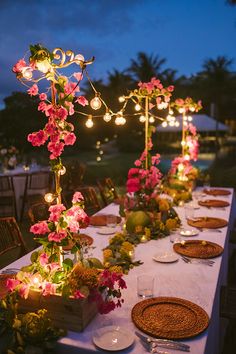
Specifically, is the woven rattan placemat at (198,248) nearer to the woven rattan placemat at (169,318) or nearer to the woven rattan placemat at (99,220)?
the woven rattan placemat at (169,318)

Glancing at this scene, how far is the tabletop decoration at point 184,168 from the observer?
395 cm

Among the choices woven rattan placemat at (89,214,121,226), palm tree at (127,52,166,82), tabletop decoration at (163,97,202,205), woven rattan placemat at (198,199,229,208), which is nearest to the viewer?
woven rattan placemat at (89,214,121,226)

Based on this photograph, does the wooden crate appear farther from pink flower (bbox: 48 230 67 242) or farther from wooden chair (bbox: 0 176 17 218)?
wooden chair (bbox: 0 176 17 218)

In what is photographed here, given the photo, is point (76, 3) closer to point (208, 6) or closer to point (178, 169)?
point (208, 6)

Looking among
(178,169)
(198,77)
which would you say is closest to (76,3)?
(198,77)

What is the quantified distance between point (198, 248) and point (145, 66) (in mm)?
25957

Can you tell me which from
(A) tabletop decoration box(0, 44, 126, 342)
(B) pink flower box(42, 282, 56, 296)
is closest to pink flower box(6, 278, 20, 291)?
(A) tabletop decoration box(0, 44, 126, 342)

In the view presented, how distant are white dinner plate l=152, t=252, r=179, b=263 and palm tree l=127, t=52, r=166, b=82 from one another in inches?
1002

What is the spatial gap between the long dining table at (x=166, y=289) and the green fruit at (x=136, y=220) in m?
0.18

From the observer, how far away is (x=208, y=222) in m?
3.06

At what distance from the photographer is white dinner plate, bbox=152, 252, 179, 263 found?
85.1 inches

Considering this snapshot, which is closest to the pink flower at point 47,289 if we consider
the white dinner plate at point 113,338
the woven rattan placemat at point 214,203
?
the white dinner plate at point 113,338

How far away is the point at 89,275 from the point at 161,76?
27.1 meters

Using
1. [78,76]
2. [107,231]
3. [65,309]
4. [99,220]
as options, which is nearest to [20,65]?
[78,76]
